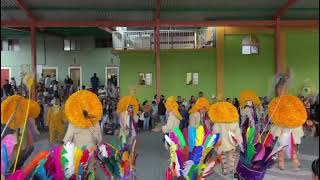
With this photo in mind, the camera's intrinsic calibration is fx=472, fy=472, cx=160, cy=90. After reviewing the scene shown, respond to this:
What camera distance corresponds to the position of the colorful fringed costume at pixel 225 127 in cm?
809

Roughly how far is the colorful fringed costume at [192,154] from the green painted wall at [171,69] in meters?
14.3

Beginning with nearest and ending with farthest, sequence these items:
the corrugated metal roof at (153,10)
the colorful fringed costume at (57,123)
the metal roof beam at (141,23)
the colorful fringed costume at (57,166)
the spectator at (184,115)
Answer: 1. the colorful fringed costume at (57,166)
2. the colorful fringed costume at (57,123)
3. the spectator at (184,115)
4. the corrugated metal roof at (153,10)
5. the metal roof beam at (141,23)

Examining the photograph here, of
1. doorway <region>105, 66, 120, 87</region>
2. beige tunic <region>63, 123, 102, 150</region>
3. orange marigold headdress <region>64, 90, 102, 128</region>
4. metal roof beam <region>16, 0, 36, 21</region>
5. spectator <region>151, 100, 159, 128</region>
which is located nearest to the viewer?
Answer: orange marigold headdress <region>64, 90, 102, 128</region>

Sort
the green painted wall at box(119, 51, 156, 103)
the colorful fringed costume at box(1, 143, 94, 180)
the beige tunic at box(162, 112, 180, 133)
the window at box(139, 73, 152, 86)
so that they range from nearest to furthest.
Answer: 1. the colorful fringed costume at box(1, 143, 94, 180)
2. the beige tunic at box(162, 112, 180, 133)
3. the green painted wall at box(119, 51, 156, 103)
4. the window at box(139, 73, 152, 86)

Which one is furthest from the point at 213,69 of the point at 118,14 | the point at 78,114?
the point at 78,114

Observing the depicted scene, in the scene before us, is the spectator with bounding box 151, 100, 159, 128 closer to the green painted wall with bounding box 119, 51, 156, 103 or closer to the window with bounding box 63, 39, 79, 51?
the green painted wall with bounding box 119, 51, 156, 103

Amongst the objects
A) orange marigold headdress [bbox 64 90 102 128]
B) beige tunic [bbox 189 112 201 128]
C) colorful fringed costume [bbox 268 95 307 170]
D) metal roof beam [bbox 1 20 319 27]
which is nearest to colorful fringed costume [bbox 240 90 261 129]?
beige tunic [bbox 189 112 201 128]

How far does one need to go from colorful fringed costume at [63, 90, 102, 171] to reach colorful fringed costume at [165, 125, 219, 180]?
2.07 metres

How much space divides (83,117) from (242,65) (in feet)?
43.6

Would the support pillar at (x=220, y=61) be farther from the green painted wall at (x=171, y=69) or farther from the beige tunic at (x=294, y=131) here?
the beige tunic at (x=294, y=131)

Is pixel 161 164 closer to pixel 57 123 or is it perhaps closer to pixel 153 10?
pixel 57 123

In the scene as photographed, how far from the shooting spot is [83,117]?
6.70 m

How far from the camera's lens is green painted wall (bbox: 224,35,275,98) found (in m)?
18.7

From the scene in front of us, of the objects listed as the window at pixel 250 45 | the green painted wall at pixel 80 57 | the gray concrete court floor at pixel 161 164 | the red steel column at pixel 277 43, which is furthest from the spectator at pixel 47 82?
the red steel column at pixel 277 43
